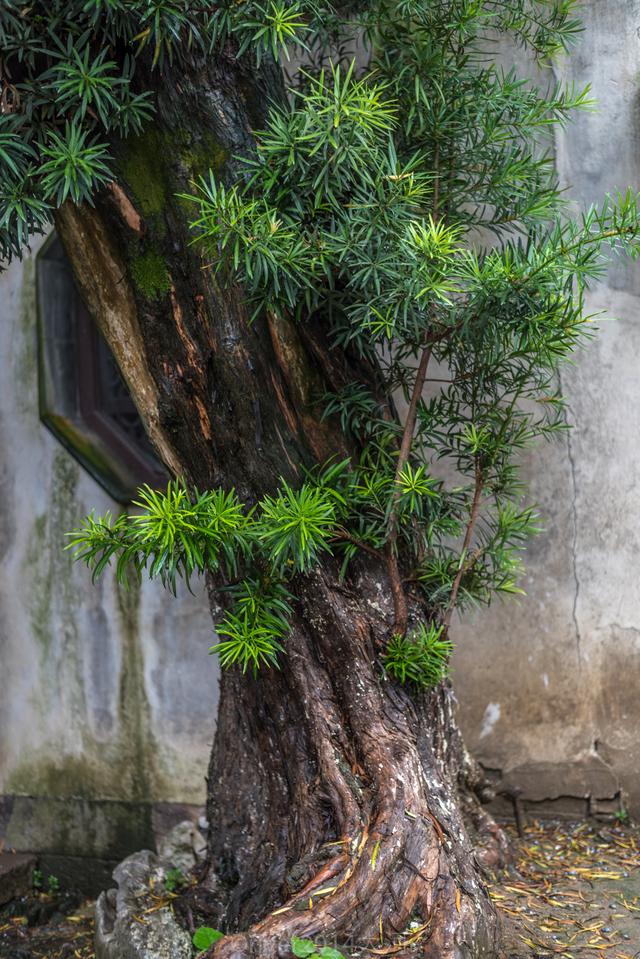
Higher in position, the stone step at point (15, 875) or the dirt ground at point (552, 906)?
the stone step at point (15, 875)

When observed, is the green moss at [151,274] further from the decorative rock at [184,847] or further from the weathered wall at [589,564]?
the decorative rock at [184,847]

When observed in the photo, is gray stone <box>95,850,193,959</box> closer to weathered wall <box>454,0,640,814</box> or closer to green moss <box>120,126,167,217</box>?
weathered wall <box>454,0,640,814</box>

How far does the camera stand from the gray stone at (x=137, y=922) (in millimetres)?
3266

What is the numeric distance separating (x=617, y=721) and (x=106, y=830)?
8.66ft

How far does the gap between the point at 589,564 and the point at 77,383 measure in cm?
279

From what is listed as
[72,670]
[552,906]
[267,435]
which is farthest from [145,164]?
[72,670]

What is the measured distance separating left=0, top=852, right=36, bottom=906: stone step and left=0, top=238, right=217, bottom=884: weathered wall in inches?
5.5

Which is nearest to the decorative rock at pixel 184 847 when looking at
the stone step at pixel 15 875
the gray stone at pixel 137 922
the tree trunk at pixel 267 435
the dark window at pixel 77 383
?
the gray stone at pixel 137 922

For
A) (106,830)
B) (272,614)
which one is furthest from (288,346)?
(106,830)

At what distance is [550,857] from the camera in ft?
13.5

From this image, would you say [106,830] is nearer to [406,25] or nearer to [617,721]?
[617,721]

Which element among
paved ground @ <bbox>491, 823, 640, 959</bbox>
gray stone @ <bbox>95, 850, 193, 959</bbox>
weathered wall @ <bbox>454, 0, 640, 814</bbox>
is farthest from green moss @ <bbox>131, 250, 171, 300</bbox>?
paved ground @ <bbox>491, 823, 640, 959</bbox>

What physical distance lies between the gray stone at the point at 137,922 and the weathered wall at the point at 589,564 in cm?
163

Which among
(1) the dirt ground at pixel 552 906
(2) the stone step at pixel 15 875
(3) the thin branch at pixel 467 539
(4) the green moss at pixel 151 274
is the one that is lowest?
(1) the dirt ground at pixel 552 906
